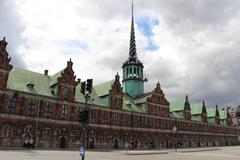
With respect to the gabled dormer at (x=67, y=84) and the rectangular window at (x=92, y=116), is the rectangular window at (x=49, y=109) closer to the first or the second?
the gabled dormer at (x=67, y=84)

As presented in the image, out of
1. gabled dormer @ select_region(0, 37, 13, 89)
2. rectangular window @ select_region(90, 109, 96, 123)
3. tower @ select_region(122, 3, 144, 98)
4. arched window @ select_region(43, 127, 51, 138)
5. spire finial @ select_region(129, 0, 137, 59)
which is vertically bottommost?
arched window @ select_region(43, 127, 51, 138)

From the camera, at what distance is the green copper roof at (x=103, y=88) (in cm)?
6838

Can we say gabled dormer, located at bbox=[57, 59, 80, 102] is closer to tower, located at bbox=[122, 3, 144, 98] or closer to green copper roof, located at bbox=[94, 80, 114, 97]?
green copper roof, located at bbox=[94, 80, 114, 97]

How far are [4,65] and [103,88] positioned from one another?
27.0m

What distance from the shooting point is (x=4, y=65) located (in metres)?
49.5

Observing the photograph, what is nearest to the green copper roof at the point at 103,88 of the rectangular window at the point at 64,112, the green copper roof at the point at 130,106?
the green copper roof at the point at 130,106

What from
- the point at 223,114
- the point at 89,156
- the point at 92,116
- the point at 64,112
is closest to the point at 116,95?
the point at 92,116

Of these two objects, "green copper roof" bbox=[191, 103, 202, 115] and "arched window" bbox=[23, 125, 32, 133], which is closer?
"arched window" bbox=[23, 125, 32, 133]

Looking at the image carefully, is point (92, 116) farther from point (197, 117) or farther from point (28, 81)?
point (197, 117)

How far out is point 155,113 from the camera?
80.2m

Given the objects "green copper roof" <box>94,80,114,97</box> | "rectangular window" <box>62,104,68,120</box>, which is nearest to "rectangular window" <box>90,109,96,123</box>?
"rectangular window" <box>62,104,68,120</box>

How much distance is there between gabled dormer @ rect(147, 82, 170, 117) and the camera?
79.1 metres

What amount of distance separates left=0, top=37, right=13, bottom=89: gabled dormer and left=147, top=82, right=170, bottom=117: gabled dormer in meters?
40.1

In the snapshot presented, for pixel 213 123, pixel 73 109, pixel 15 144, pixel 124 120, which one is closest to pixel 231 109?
pixel 213 123
